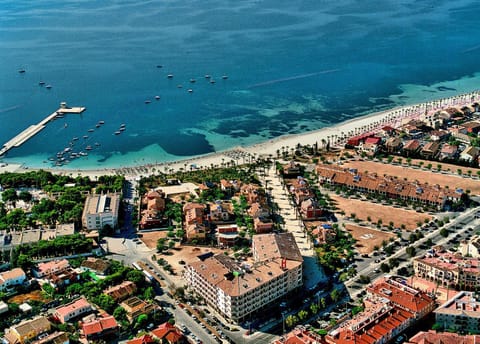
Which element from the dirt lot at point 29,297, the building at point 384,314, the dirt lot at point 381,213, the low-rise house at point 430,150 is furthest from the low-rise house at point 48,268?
the low-rise house at point 430,150

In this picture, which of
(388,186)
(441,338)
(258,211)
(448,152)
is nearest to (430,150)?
(448,152)

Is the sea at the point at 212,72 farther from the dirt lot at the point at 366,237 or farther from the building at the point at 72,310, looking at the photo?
the building at the point at 72,310

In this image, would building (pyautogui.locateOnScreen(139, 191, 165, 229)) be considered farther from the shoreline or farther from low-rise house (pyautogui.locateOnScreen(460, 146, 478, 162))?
low-rise house (pyautogui.locateOnScreen(460, 146, 478, 162))

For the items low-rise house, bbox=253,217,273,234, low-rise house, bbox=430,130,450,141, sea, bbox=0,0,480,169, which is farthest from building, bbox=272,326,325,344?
low-rise house, bbox=430,130,450,141

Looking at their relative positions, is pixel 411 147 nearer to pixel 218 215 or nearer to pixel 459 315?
pixel 218 215

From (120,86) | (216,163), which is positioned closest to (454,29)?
(120,86)
